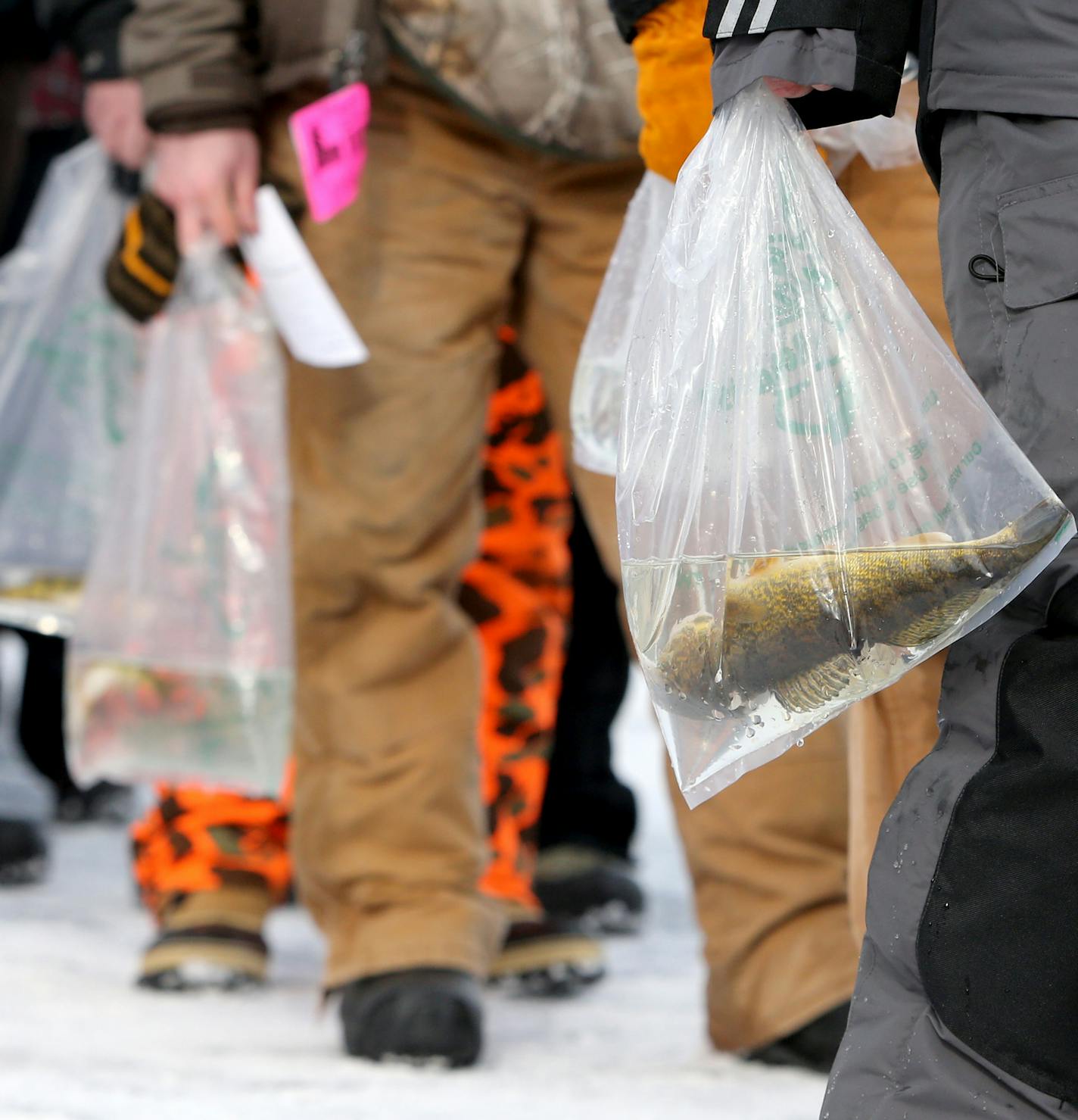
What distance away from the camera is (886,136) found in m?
1.24

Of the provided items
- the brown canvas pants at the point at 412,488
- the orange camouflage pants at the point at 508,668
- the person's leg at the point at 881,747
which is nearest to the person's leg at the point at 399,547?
the brown canvas pants at the point at 412,488

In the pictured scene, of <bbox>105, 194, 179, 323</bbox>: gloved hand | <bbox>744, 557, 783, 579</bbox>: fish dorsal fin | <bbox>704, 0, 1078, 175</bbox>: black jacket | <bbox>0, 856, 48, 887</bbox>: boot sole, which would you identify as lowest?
<bbox>0, 856, 48, 887</bbox>: boot sole

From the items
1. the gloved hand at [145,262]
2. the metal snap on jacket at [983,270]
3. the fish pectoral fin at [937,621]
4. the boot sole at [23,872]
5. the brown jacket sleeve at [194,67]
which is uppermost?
the metal snap on jacket at [983,270]

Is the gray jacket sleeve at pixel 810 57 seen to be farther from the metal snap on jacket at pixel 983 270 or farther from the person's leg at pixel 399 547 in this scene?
the person's leg at pixel 399 547

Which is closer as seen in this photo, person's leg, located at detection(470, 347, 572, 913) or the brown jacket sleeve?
the brown jacket sleeve

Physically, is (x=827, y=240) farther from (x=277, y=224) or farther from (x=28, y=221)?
(x=28, y=221)

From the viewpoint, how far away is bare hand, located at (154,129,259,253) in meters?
1.64

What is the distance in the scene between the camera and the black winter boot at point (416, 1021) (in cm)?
161

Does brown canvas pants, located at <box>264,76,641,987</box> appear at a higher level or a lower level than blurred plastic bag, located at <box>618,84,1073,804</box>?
lower

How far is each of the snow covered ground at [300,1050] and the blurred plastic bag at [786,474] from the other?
60cm

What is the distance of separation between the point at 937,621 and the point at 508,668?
1.13m

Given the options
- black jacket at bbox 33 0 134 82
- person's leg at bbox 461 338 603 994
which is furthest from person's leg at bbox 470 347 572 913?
black jacket at bbox 33 0 134 82

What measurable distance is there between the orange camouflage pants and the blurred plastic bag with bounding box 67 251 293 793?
158mm

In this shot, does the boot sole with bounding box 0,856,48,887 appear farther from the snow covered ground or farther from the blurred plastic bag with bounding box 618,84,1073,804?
the blurred plastic bag with bounding box 618,84,1073,804
